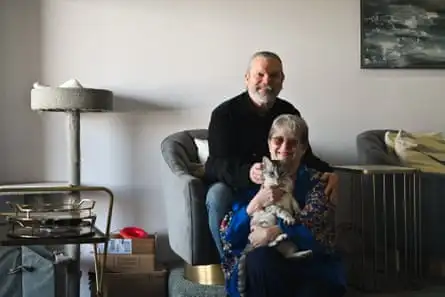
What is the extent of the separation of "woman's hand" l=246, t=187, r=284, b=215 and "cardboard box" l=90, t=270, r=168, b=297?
0.96 m

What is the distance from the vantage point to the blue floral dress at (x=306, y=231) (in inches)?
91.7

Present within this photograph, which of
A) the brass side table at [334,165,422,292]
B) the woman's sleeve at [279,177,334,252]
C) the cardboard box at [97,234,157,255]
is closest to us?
the woman's sleeve at [279,177,334,252]

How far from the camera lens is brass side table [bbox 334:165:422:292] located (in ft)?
9.61

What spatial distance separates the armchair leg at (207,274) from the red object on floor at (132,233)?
0.51m

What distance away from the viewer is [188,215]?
265 cm

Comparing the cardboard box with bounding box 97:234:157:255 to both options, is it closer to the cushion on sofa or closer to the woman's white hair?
the woman's white hair

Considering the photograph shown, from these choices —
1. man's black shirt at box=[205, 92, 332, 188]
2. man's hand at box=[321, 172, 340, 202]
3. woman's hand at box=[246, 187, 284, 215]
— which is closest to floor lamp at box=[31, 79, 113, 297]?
man's black shirt at box=[205, 92, 332, 188]

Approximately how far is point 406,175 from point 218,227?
1.02 m

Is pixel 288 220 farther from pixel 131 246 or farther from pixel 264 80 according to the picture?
pixel 131 246

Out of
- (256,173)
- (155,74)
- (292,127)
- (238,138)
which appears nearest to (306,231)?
(256,173)

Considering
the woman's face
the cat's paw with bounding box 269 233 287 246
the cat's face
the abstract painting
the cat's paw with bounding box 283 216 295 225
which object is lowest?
the cat's paw with bounding box 269 233 287 246

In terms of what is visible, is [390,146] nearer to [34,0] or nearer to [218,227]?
[218,227]

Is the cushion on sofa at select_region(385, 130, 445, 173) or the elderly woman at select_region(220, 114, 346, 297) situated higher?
the cushion on sofa at select_region(385, 130, 445, 173)

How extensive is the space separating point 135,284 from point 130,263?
118mm
